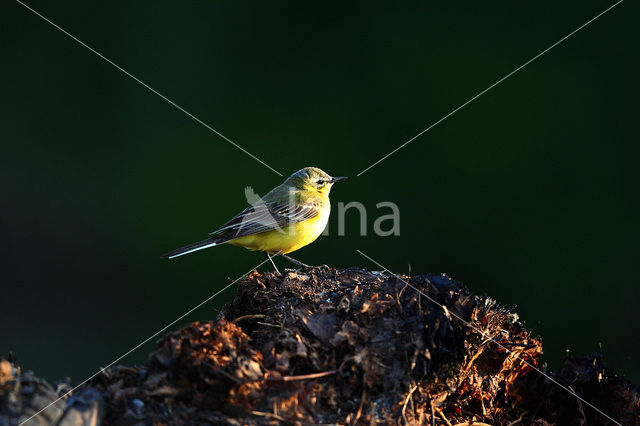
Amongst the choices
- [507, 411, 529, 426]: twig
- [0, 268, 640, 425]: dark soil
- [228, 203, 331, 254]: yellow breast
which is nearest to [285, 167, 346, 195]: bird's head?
[228, 203, 331, 254]: yellow breast

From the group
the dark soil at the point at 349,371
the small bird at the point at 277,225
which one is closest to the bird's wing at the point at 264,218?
the small bird at the point at 277,225

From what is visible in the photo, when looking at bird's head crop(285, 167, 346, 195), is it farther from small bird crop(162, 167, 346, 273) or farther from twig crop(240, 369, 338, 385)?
twig crop(240, 369, 338, 385)

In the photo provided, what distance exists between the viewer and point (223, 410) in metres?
3.16

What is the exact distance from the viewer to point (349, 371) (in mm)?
3449

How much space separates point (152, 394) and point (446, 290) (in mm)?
1851

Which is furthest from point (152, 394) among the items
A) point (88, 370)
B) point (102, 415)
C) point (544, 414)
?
point (88, 370)

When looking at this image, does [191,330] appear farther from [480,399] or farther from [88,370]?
[88,370]

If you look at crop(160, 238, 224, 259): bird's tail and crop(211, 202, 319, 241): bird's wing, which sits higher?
crop(211, 202, 319, 241): bird's wing

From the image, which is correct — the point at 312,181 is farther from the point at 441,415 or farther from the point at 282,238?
the point at 441,415

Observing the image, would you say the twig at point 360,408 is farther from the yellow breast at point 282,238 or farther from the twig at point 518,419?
the yellow breast at point 282,238

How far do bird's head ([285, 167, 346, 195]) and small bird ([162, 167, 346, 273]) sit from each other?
5.7 inches

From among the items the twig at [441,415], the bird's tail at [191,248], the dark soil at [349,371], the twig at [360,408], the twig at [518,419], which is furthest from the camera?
the bird's tail at [191,248]

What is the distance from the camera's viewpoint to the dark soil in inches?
125

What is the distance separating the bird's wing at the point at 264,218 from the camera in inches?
287
